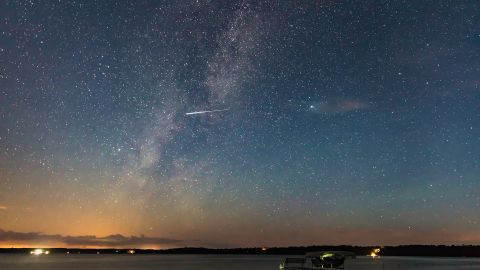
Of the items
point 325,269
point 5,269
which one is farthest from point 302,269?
point 5,269

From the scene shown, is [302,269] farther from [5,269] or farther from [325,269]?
[5,269]

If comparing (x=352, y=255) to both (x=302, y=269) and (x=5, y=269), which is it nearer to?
(x=302, y=269)

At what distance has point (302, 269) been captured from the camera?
79062 millimetres

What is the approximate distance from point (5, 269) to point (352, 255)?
102 metres

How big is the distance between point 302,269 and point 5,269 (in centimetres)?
9320

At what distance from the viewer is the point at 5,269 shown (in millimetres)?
130875

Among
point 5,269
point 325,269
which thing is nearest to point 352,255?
point 325,269

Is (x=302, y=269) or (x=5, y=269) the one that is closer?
(x=302, y=269)

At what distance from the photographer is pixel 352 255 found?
248ft

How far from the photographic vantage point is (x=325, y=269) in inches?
3002

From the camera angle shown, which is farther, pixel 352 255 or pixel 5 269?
pixel 5 269

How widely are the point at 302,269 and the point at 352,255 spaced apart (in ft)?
29.3

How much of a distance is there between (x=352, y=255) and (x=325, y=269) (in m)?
4.93

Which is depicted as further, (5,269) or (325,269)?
(5,269)
